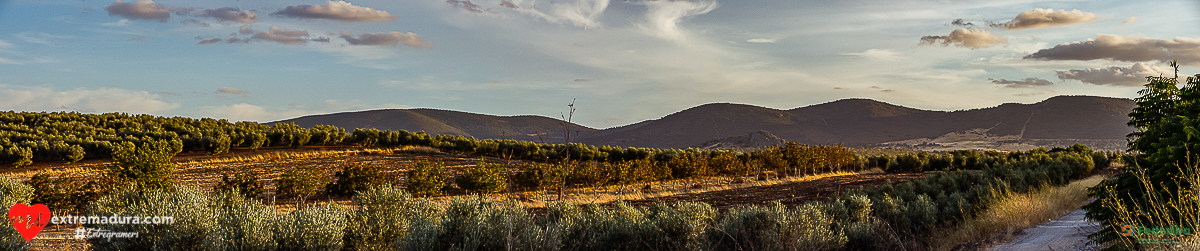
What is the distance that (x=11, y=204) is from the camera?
10883 mm

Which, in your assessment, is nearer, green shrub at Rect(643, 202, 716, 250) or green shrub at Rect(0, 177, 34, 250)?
green shrub at Rect(0, 177, 34, 250)

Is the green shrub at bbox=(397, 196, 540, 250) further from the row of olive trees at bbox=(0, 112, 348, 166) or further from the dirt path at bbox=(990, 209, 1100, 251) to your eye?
the row of olive trees at bbox=(0, 112, 348, 166)

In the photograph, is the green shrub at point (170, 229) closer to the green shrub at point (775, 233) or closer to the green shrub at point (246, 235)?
the green shrub at point (246, 235)

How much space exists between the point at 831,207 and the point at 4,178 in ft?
69.6

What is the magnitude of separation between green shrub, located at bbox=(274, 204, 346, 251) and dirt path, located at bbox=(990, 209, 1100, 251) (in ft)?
37.4

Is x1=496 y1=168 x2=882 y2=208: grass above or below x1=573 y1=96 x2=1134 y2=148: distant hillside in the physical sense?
below

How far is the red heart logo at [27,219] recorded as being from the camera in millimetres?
9344

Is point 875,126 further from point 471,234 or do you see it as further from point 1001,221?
point 471,234

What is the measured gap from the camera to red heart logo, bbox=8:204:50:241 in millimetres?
9344

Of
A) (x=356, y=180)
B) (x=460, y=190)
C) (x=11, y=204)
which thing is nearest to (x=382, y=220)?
(x=11, y=204)

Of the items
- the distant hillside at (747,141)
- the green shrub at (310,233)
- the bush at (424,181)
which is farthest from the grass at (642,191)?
the distant hillside at (747,141)

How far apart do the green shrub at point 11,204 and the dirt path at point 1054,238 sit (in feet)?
55.6

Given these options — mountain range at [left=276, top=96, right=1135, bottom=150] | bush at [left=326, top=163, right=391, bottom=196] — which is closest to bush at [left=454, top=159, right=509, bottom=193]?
bush at [left=326, top=163, right=391, bottom=196]

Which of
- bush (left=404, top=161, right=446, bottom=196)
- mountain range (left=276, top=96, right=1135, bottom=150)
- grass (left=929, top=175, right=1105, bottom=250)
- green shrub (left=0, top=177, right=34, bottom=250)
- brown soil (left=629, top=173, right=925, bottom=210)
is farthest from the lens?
mountain range (left=276, top=96, right=1135, bottom=150)
